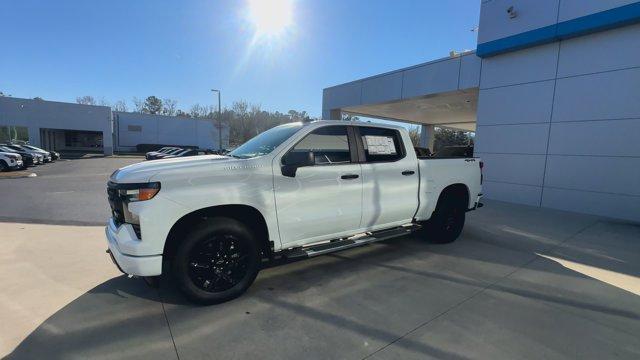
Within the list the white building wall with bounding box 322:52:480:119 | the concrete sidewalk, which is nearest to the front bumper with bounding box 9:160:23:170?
the concrete sidewalk

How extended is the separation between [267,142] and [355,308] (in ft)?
7.26

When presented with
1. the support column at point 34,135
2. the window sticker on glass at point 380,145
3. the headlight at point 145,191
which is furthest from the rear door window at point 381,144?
the support column at point 34,135

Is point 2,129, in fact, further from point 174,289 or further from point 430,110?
point 174,289

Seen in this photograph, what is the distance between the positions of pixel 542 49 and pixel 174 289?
37.0ft

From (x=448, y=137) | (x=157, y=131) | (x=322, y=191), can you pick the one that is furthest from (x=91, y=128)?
(x=322, y=191)

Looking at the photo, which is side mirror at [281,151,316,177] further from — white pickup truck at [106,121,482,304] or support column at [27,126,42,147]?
support column at [27,126,42,147]

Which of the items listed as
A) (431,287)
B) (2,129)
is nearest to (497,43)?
(431,287)

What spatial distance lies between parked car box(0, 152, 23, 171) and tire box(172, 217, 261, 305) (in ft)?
69.0

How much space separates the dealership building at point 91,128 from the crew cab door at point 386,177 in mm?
31287

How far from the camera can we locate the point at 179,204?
3.17 metres

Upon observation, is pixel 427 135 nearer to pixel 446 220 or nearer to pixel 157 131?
pixel 446 220

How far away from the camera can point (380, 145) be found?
4746mm

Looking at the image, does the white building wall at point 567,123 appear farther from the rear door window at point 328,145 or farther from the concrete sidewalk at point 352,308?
the rear door window at point 328,145

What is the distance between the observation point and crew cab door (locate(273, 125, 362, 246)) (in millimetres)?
3770
